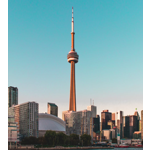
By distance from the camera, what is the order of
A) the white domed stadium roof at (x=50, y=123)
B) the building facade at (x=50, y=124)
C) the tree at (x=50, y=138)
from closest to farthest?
the tree at (x=50, y=138), the building facade at (x=50, y=124), the white domed stadium roof at (x=50, y=123)

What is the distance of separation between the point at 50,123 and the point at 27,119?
43.3 meters

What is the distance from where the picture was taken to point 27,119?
415 feet

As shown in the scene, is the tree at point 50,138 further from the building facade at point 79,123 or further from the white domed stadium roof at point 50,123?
the building facade at point 79,123

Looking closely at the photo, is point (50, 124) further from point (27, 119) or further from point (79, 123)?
point (27, 119)

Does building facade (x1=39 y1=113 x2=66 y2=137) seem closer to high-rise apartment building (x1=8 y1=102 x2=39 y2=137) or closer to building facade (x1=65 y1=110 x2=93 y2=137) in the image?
building facade (x1=65 y1=110 x2=93 y2=137)

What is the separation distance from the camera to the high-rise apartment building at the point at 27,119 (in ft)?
409

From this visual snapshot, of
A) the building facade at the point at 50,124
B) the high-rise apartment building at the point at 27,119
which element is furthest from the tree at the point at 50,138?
the building facade at the point at 50,124

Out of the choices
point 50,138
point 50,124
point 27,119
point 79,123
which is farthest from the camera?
point 79,123

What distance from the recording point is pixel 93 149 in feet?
465

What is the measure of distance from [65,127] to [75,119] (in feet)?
30.3

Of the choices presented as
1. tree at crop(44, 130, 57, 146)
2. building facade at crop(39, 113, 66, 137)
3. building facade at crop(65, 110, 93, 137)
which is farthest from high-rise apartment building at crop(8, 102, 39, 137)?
building facade at crop(65, 110, 93, 137)

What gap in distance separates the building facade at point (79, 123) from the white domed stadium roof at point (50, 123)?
4809mm

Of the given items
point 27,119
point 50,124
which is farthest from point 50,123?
point 27,119
